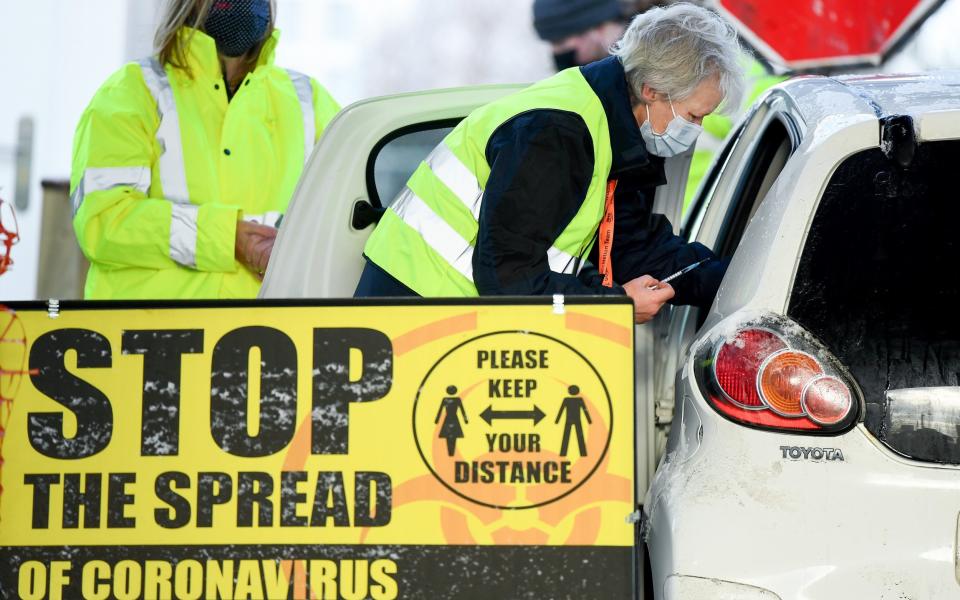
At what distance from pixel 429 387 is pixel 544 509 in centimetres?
33

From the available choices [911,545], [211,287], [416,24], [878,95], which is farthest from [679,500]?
[416,24]

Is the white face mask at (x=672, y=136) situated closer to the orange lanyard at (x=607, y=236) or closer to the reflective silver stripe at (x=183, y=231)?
the orange lanyard at (x=607, y=236)

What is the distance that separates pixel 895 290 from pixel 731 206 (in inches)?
47.7

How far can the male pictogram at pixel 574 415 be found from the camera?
2.69 m

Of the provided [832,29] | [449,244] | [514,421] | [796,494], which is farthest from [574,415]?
[832,29]

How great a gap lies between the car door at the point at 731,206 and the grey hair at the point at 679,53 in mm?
185

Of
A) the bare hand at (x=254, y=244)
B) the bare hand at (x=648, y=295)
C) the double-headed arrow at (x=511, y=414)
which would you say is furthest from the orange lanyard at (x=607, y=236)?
the bare hand at (x=254, y=244)

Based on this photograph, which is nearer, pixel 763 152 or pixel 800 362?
pixel 800 362

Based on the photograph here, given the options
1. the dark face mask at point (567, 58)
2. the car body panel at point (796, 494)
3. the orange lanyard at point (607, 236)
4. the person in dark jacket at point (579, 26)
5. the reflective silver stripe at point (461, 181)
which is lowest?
the car body panel at point (796, 494)

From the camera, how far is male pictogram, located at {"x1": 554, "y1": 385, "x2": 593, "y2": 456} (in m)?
2.69

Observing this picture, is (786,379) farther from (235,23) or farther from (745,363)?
(235,23)

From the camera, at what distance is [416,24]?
106 ft

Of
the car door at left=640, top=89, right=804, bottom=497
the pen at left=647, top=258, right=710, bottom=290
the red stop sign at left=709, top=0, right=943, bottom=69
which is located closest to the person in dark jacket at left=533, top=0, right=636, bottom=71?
the red stop sign at left=709, top=0, right=943, bottom=69

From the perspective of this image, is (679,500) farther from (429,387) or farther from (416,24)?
(416,24)
